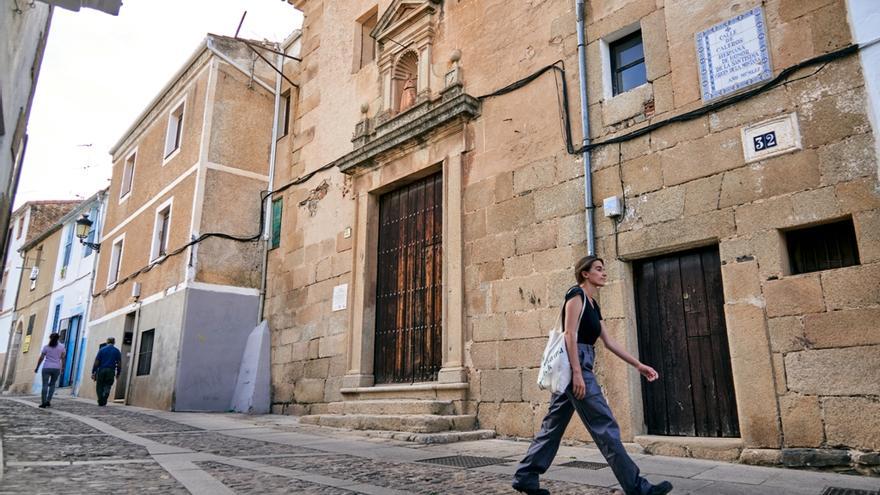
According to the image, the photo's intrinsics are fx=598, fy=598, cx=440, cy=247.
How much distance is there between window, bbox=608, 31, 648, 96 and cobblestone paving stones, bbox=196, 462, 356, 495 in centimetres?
487

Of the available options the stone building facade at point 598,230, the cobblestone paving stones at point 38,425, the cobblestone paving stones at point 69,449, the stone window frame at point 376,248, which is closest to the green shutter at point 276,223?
the stone building facade at point 598,230

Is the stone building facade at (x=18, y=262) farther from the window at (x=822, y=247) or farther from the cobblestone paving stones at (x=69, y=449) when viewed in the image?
the window at (x=822, y=247)

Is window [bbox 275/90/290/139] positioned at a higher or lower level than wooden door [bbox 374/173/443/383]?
higher

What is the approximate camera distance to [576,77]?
652 cm

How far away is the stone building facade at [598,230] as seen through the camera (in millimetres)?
4516

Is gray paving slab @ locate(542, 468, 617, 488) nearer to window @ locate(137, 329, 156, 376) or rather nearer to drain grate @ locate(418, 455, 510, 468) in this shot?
drain grate @ locate(418, 455, 510, 468)

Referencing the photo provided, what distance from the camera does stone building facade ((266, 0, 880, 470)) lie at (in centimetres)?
452

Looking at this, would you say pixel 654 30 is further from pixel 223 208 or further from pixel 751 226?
pixel 223 208

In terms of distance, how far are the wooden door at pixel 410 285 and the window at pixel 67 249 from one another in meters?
15.4

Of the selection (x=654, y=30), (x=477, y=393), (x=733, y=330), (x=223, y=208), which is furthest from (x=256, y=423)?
(x=654, y=30)

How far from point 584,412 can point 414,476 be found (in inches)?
53.9

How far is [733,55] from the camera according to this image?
5.28 metres

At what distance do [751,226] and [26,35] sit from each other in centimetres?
665

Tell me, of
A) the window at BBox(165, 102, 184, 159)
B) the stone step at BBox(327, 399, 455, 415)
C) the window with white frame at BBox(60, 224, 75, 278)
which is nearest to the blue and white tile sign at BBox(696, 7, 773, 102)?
the stone step at BBox(327, 399, 455, 415)
